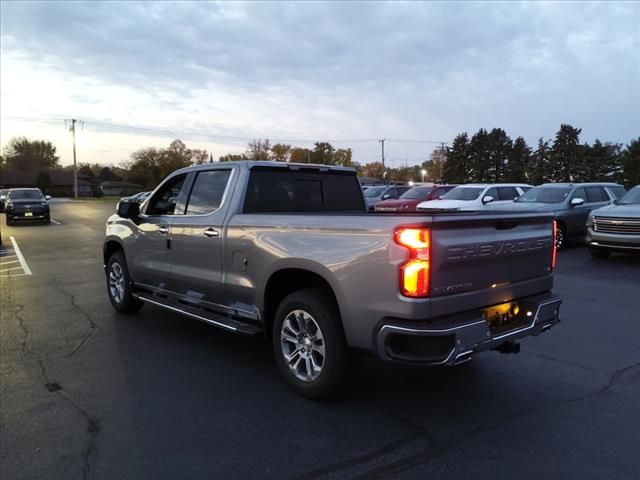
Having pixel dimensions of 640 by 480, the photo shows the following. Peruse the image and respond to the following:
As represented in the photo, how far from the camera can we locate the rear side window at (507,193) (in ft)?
57.6

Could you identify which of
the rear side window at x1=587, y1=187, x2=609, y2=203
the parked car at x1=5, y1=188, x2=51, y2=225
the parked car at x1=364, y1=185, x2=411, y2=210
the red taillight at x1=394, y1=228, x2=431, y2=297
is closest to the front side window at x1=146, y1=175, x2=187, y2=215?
the red taillight at x1=394, y1=228, x2=431, y2=297

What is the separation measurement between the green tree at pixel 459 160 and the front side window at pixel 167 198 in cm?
6877

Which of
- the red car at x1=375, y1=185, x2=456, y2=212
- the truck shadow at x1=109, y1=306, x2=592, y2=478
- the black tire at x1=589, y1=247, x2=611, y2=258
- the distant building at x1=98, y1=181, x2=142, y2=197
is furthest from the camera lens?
the distant building at x1=98, y1=181, x2=142, y2=197

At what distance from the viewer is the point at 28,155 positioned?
11569 cm

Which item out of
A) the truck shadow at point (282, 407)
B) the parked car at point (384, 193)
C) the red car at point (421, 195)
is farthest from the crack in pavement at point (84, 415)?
the parked car at point (384, 193)

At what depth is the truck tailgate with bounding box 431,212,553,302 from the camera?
3.43 meters

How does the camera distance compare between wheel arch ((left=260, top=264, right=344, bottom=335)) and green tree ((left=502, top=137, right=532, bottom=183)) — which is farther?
green tree ((left=502, top=137, right=532, bottom=183))

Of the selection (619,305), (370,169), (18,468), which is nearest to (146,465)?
(18,468)

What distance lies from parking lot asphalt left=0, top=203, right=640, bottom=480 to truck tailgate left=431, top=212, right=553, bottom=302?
3.14ft

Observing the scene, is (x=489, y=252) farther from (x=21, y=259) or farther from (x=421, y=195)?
(x=421, y=195)

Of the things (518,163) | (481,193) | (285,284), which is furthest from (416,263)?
(518,163)

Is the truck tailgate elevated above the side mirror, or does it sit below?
below

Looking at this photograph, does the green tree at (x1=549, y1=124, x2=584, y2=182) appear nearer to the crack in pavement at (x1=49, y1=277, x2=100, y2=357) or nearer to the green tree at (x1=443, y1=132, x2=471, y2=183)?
the green tree at (x1=443, y1=132, x2=471, y2=183)

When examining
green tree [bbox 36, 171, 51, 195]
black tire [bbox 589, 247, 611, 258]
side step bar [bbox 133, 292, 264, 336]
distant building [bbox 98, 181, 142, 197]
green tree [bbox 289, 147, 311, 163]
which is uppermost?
green tree [bbox 289, 147, 311, 163]
